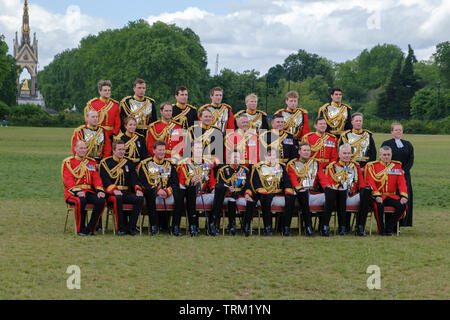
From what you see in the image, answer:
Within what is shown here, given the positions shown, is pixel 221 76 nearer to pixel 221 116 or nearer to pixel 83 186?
pixel 221 116

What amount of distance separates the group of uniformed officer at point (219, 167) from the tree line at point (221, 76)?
124ft

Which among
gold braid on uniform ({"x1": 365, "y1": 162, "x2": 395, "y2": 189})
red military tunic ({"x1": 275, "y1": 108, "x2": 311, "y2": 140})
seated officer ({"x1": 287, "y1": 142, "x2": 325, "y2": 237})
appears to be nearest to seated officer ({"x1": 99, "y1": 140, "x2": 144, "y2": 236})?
seated officer ({"x1": 287, "y1": 142, "x2": 325, "y2": 237})

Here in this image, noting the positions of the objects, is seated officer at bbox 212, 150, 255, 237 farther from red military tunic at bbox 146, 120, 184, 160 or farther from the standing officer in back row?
the standing officer in back row

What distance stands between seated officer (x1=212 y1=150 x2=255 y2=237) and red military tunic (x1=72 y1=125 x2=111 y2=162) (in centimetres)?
163

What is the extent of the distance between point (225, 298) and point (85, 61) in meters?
71.7

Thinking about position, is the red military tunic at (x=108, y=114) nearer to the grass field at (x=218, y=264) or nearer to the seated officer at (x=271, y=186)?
the grass field at (x=218, y=264)

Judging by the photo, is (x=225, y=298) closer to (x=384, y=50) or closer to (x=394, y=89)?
(x=394, y=89)

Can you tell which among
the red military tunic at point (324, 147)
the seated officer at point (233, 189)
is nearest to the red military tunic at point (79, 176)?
the seated officer at point (233, 189)

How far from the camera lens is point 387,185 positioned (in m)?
Result: 9.27

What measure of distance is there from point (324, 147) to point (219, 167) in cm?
150

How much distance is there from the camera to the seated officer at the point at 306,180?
9008mm

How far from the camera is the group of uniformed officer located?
8.91 metres

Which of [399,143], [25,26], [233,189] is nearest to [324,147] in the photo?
[399,143]
